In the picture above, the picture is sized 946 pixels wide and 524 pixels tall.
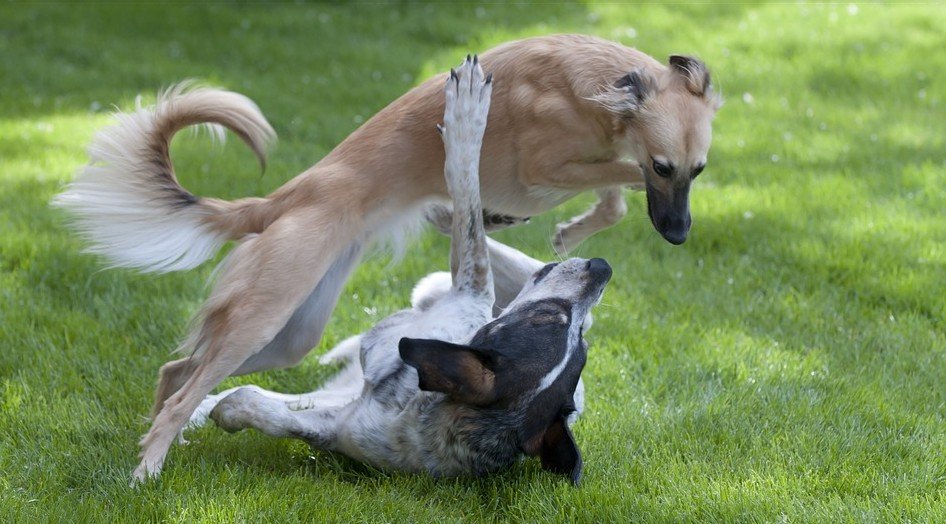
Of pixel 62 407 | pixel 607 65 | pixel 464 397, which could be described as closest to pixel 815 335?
pixel 607 65

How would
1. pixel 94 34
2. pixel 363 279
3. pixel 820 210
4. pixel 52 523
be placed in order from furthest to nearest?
pixel 94 34, pixel 820 210, pixel 363 279, pixel 52 523

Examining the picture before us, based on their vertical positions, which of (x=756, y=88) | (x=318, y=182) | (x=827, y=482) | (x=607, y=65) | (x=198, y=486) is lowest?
(x=756, y=88)

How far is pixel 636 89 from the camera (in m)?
3.77

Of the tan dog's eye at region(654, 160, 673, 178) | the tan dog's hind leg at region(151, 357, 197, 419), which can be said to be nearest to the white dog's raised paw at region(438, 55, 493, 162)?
the tan dog's eye at region(654, 160, 673, 178)

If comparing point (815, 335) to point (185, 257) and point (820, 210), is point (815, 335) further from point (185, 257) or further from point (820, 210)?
point (185, 257)

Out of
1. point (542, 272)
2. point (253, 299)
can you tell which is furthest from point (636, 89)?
point (253, 299)

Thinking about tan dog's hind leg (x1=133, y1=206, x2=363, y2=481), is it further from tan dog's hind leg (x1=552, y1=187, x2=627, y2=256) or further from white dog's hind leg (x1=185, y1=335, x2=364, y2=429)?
tan dog's hind leg (x1=552, y1=187, x2=627, y2=256)

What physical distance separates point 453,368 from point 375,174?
97cm

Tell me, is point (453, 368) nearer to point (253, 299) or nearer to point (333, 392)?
point (253, 299)

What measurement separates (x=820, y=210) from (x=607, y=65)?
282 centimetres

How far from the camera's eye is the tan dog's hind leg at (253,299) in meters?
3.59

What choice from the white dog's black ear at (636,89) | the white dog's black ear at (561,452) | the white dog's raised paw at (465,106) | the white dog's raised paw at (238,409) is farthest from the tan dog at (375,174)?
the white dog's black ear at (561,452)

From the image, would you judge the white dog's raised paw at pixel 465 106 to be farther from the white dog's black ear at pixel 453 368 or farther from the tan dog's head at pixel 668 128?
the white dog's black ear at pixel 453 368

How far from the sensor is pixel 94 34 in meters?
9.91
